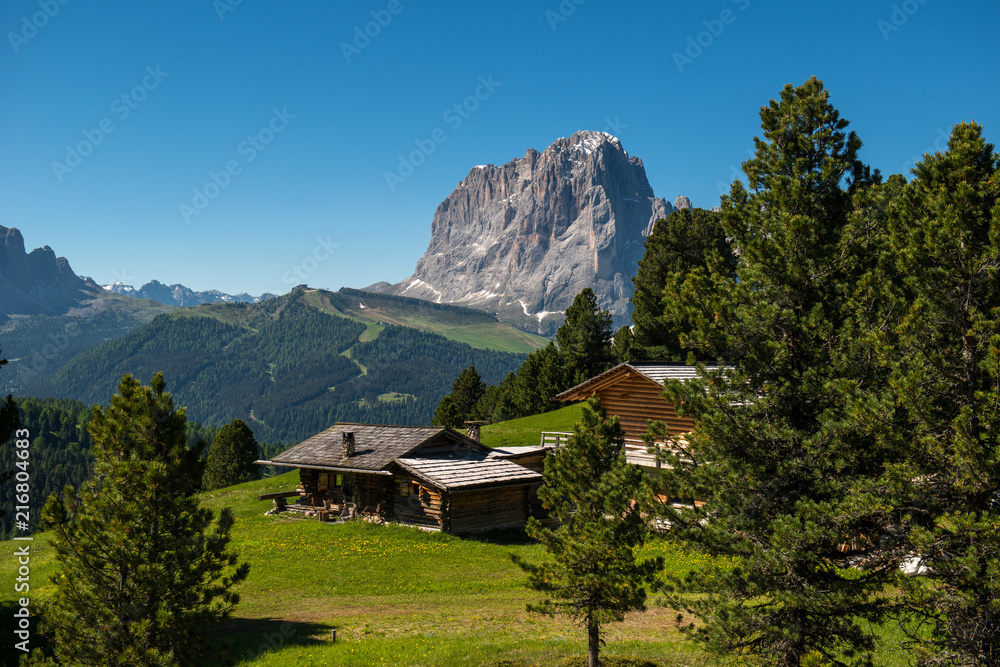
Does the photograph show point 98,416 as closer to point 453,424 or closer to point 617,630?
point 617,630

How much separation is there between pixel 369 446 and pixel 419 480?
5663 millimetres

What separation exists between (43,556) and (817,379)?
31979 mm

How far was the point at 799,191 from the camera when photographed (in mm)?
12055

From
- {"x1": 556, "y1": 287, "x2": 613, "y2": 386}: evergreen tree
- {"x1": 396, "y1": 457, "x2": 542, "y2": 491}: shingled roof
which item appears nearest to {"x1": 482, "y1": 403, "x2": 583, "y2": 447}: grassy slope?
{"x1": 556, "y1": 287, "x2": 613, "y2": 386}: evergreen tree

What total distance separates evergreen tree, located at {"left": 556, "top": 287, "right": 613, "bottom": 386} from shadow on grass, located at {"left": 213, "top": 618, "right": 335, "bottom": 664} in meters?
45.6

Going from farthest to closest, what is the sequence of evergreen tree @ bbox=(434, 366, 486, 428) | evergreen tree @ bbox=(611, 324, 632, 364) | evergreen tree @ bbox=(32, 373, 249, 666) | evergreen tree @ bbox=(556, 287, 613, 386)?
evergreen tree @ bbox=(434, 366, 486, 428) → evergreen tree @ bbox=(556, 287, 613, 386) → evergreen tree @ bbox=(611, 324, 632, 364) → evergreen tree @ bbox=(32, 373, 249, 666)

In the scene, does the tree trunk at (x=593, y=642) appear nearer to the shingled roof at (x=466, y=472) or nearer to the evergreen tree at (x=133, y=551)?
the evergreen tree at (x=133, y=551)

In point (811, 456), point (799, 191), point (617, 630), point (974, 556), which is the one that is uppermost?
point (799, 191)

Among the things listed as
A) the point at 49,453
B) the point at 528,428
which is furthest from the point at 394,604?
the point at 49,453

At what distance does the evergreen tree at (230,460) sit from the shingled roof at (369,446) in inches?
1267

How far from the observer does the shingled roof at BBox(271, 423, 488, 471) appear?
32.6 meters

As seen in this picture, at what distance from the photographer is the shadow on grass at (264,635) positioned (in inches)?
632

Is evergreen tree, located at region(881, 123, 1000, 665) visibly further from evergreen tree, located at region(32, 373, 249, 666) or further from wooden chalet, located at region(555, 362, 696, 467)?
wooden chalet, located at region(555, 362, 696, 467)

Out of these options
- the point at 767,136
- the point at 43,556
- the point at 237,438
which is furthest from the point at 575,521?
the point at 237,438
